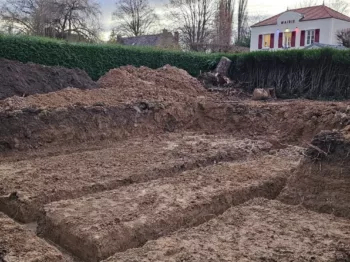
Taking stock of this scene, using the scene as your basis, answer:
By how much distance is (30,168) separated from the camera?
5.88 metres

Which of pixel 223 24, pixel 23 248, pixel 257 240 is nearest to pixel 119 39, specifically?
pixel 223 24

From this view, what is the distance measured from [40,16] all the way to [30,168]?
813 inches

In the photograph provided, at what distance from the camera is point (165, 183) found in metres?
5.12

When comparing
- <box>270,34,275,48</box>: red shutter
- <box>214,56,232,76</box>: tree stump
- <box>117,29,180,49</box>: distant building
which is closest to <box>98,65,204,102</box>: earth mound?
<box>214,56,232,76</box>: tree stump

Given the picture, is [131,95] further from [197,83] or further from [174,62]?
[174,62]

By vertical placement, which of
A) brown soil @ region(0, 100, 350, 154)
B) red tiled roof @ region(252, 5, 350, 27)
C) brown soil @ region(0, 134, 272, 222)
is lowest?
brown soil @ region(0, 134, 272, 222)

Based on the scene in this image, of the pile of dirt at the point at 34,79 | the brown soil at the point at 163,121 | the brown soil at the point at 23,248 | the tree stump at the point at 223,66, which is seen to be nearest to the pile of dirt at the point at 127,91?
the brown soil at the point at 163,121

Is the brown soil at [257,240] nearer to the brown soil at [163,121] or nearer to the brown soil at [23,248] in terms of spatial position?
the brown soil at [23,248]

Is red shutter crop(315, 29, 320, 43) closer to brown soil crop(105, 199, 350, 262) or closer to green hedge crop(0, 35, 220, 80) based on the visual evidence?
green hedge crop(0, 35, 220, 80)

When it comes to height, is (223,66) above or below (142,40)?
below

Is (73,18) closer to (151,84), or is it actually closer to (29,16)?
(29,16)

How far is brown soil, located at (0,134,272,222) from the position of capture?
4762mm

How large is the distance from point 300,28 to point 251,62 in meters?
21.7

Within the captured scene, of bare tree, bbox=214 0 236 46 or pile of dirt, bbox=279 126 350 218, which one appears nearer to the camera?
pile of dirt, bbox=279 126 350 218
